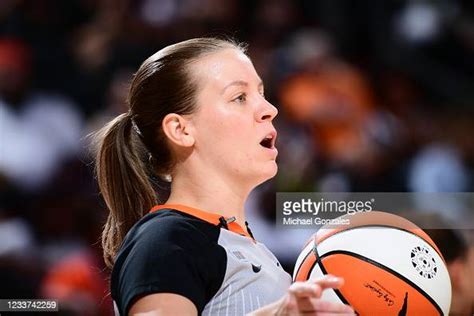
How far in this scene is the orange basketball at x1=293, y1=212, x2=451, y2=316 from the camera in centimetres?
108

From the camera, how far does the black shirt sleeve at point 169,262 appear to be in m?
0.96

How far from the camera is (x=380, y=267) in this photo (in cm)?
110

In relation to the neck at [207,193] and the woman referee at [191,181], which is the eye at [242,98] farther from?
the neck at [207,193]

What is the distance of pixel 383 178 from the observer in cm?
207

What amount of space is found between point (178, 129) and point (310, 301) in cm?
41

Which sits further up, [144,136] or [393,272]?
Result: [144,136]

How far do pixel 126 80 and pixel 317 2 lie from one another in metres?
0.65

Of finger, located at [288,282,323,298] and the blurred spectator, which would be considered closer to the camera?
finger, located at [288,282,323,298]
